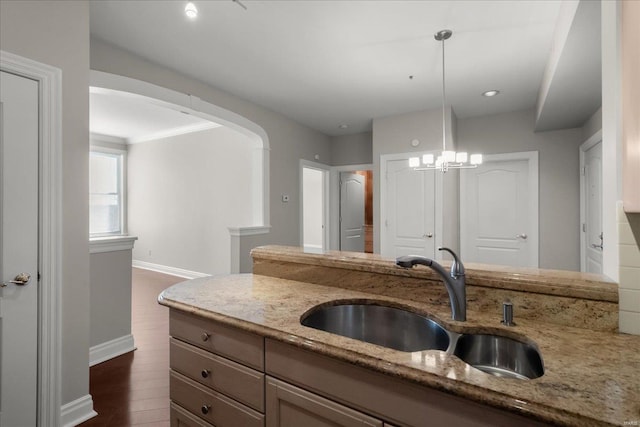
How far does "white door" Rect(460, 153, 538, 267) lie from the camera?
431 cm

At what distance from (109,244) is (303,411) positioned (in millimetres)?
2637

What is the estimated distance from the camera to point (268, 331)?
106cm

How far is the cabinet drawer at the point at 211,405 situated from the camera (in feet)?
3.71

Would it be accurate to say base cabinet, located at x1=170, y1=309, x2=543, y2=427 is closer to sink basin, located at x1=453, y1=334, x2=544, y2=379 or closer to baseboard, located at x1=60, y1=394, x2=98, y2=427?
sink basin, located at x1=453, y1=334, x2=544, y2=379

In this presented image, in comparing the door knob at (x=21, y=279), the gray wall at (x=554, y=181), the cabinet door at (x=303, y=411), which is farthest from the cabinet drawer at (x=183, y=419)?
the gray wall at (x=554, y=181)

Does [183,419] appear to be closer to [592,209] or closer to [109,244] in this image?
[109,244]

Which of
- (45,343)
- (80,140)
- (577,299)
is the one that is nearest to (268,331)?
(577,299)

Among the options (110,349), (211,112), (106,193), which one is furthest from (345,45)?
(106,193)

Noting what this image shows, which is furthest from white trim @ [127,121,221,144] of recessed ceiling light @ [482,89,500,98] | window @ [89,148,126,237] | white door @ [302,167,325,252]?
recessed ceiling light @ [482,89,500,98]

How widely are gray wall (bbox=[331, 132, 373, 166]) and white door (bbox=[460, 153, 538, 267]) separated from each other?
1.72 meters

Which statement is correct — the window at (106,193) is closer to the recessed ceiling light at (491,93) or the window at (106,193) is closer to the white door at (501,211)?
the white door at (501,211)

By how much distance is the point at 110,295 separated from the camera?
2.84m

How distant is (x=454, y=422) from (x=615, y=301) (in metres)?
0.73

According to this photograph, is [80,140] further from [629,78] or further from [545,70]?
[545,70]
